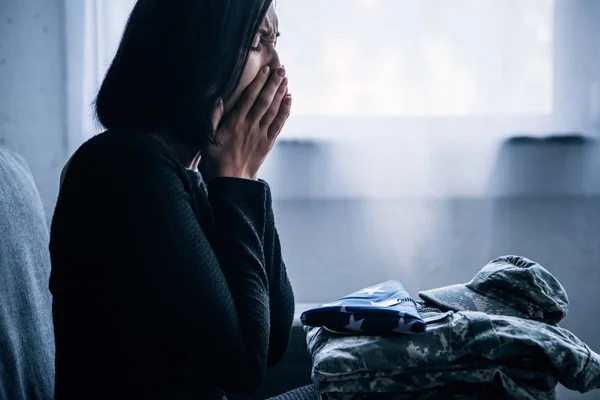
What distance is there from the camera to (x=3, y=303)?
0.77 m

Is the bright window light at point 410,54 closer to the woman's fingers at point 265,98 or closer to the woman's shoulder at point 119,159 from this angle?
the woman's fingers at point 265,98

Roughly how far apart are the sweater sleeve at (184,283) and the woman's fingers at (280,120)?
219 millimetres

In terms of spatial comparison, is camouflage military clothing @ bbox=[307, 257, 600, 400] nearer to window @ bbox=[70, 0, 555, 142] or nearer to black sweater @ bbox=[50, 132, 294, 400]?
black sweater @ bbox=[50, 132, 294, 400]

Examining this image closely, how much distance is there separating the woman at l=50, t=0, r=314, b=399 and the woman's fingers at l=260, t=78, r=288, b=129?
1.3 inches

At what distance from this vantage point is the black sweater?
63 centimetres

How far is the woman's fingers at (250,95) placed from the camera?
0.84 metres

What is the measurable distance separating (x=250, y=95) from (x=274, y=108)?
5cm

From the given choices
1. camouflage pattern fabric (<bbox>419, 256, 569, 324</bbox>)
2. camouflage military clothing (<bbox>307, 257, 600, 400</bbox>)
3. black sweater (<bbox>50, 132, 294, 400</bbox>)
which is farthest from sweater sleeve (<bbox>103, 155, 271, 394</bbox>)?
camouflage pattern fabric (<bbox>419, 256, 569, 324</bbox>)

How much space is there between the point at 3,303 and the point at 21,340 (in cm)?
6

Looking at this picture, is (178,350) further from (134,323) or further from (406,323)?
(406,323)

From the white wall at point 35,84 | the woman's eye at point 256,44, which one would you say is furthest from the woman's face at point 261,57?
the white wall at point 35,84

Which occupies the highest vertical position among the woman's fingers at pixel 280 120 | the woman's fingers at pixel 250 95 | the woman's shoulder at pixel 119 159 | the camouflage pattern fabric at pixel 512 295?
the woman's fingers at pixel 250 95

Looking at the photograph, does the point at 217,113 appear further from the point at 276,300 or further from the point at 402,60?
the point at 402,60

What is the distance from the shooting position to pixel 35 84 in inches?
55.6
